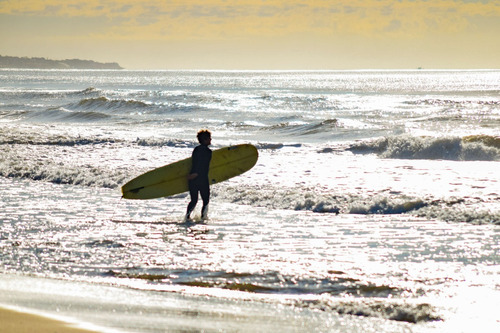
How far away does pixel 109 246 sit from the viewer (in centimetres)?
857

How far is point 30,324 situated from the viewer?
5105mm

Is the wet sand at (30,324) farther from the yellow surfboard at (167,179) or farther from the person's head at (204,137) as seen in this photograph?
the yellow surfboard at (167,179)

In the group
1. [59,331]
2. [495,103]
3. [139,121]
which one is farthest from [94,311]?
[495,103]

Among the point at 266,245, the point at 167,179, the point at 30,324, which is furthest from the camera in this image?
the point at 167,179

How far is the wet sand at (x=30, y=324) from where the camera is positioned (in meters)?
4.97

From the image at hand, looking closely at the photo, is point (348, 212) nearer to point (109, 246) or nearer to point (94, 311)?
point (109, 246)

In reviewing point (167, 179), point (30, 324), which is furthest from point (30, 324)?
point (167, 179)

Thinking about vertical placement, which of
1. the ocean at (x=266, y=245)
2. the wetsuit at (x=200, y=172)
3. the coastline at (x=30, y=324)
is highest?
the wetsuit at (x=200, y=172)

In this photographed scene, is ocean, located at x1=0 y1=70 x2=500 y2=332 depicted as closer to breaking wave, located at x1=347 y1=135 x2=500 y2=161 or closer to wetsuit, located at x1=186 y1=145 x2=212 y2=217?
breaking wave, located at x1=347 y1=135 x2=500 y2=161

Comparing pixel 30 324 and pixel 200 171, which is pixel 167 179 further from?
pixel 30 324

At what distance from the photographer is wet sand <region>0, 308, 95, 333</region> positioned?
4.97 m

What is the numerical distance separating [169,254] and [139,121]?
3217 centimetres

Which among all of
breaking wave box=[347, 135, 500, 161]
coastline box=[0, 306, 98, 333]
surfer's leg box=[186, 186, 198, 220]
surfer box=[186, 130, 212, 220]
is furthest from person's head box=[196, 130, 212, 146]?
breaking wave box=[347, 135, 500, 161]

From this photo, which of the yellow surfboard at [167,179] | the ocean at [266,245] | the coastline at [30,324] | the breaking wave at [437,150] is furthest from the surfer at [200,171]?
the breaking wave at [437,150]
